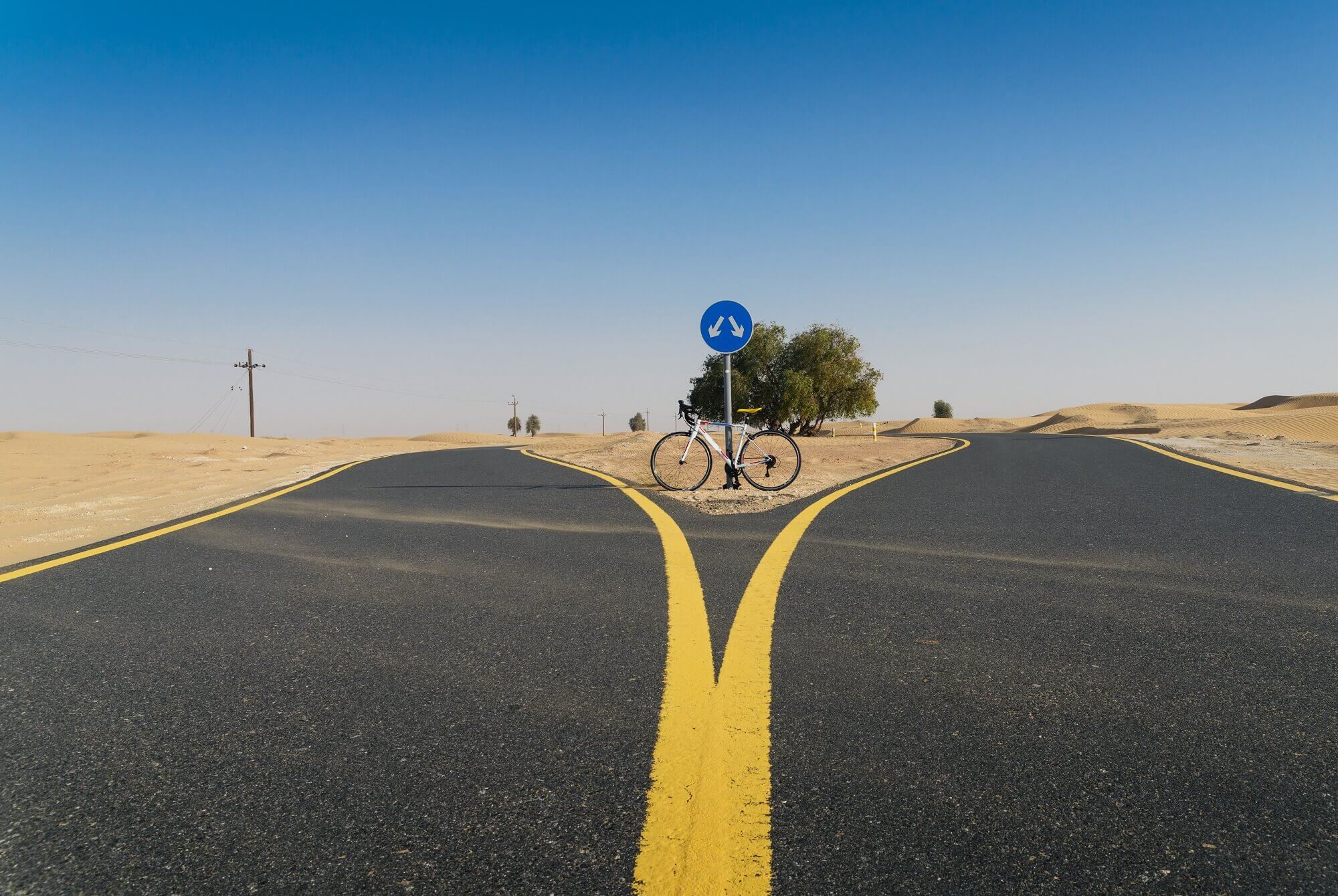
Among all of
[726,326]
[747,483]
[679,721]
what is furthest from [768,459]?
[679,721]

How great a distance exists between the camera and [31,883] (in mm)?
1902

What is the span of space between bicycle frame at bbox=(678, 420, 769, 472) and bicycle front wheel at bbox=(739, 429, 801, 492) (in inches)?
0.5

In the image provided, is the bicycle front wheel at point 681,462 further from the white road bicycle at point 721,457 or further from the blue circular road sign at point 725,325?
the blue circular road sign at point 725,325

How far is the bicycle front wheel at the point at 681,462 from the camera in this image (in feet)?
33.8

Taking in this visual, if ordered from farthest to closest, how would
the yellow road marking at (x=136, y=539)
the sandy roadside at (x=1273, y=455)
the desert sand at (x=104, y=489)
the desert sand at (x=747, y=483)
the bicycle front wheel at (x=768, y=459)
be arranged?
the sandy roadside at (x=1273, y=455) < the bicycle front wheel at (x=768, y=459) < the desert sand at (x=747, y=483) < the desert sand at (x=104, y=489) < the yellow road marking at (x=136, y=539)

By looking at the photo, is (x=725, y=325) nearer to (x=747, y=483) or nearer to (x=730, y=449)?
(x=730, y=449)

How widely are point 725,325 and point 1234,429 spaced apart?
4122 cm

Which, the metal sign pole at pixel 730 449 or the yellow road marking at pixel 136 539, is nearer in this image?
the yellow road marking at pixel 136 539

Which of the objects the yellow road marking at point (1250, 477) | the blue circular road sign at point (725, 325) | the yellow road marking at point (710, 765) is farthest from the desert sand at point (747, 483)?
the yellow road marking at point (1250, 477)

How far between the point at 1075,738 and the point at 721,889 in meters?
1.44

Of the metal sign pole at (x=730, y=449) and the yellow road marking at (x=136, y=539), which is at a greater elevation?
the metal sign pole at (x=730, y=449)

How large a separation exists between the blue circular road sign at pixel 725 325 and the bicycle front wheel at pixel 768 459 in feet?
4.16

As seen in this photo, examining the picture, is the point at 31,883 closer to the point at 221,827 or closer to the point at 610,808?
the point at 221,827

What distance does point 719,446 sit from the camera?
407 inches
